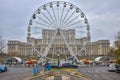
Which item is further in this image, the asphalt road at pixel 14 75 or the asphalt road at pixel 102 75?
the asphalt road at pixel 102 75

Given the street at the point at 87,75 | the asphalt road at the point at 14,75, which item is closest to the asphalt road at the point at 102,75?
the street at the point at 87,75

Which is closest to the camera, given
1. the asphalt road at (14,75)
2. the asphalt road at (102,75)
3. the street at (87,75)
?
the asphalt road at (14,75)

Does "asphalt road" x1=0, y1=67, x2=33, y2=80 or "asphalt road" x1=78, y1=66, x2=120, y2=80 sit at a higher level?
"asphalt road" x1=0, y1=67, x2=33, y2=80

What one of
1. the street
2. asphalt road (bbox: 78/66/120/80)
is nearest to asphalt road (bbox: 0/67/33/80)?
the street

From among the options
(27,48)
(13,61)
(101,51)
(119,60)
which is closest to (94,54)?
(101,51)

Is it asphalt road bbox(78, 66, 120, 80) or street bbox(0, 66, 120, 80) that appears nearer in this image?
street bbox(0, 66, 120, 80)

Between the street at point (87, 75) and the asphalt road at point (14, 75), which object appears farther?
the street at point (87, 75)

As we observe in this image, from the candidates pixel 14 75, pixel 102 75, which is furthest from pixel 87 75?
pixel 14 75

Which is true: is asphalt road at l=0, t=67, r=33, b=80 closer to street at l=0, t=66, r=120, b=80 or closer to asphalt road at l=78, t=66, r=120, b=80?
street at l=0, t=66, r=120, b=80

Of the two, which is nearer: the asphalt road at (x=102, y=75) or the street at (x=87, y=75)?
the street at (x=87, y=75)

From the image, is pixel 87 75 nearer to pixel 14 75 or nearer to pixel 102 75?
pixel 102 75

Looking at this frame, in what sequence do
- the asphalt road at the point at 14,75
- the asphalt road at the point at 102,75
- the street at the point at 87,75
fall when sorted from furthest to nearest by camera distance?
the asphalt road at the point at 102,75
the street at the point at 87,75
the asphalt road at the point at 14,75

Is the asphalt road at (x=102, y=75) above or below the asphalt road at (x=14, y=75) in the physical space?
below

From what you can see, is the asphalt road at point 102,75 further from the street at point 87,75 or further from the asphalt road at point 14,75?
the asphalt road at point 14,75
